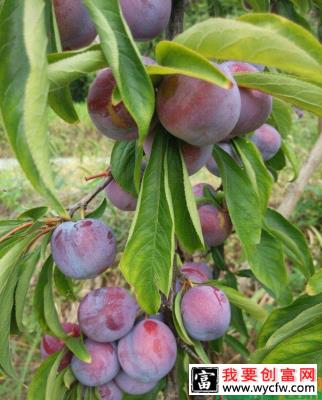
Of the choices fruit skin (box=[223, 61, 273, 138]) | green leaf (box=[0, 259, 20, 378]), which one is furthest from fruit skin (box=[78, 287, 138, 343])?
fruit skin (box=[223, 61, 273, 138])

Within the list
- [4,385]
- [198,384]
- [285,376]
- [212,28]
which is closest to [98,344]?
[198,384]

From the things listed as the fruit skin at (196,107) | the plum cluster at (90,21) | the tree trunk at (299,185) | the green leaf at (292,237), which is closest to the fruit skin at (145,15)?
the plum cluster at (90,21)

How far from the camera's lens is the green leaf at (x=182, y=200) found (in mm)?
525

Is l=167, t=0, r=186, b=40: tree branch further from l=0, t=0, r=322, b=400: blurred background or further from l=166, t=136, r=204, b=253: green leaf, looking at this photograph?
l=0, t=0, r=322, b=400: blurred background

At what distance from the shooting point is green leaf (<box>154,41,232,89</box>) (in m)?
0.35

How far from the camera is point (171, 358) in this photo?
687mm

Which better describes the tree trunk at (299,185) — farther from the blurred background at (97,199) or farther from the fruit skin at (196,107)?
the fruit skin at (196,107)

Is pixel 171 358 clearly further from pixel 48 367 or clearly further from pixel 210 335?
pixel 48 367

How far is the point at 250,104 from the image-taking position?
52 cm

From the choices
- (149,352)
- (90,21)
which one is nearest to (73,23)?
(90,21)

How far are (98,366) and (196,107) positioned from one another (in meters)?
0.43

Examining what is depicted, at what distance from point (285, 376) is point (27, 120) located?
491 millimetres

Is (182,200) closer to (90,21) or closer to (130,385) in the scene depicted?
(90,21)

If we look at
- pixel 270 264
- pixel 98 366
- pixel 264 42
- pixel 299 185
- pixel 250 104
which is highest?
pixel 264 42
